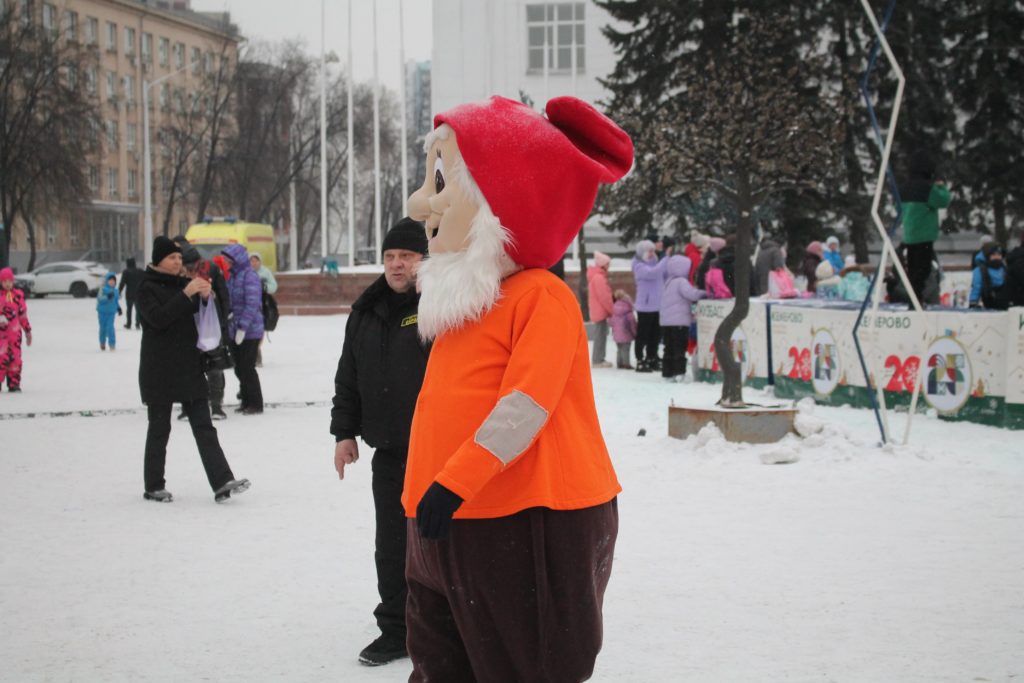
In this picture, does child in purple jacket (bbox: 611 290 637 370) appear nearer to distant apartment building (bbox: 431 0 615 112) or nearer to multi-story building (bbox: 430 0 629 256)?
multi-story building (bbox: 430 0 629 256)

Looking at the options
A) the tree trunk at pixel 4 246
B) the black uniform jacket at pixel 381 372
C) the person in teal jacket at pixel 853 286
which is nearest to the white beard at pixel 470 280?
the black uniform jacket at pixel 381 372

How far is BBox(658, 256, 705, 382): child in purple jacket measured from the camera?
1568cm

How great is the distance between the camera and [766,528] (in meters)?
7.25

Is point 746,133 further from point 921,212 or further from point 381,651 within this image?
point 381,651

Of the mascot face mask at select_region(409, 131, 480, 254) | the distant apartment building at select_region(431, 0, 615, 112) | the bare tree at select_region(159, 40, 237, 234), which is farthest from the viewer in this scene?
the bare tree at select_region(159, 40, 237, 234)

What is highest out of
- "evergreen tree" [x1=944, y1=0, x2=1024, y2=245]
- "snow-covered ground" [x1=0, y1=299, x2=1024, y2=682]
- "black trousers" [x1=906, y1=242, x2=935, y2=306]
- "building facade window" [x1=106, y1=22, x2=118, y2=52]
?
"building facade window" [x1=106, y1=22, x2=118, y2=52]

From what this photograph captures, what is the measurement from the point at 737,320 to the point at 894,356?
1.58 m

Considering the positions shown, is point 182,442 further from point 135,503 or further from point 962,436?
point 962,436

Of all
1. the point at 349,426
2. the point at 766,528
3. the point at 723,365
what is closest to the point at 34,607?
the point at 349,426

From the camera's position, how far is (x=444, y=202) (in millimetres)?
3480

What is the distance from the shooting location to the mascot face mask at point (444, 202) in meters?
3.44

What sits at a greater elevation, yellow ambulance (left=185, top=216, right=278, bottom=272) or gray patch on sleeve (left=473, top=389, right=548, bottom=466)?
yellow ambulance (left=185, top=216, right=278, bottom=272)

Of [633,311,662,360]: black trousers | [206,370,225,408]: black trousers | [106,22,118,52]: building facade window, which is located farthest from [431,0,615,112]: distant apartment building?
[106,22,118,52]: building facade window

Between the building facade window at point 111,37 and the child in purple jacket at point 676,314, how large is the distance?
227 ft
